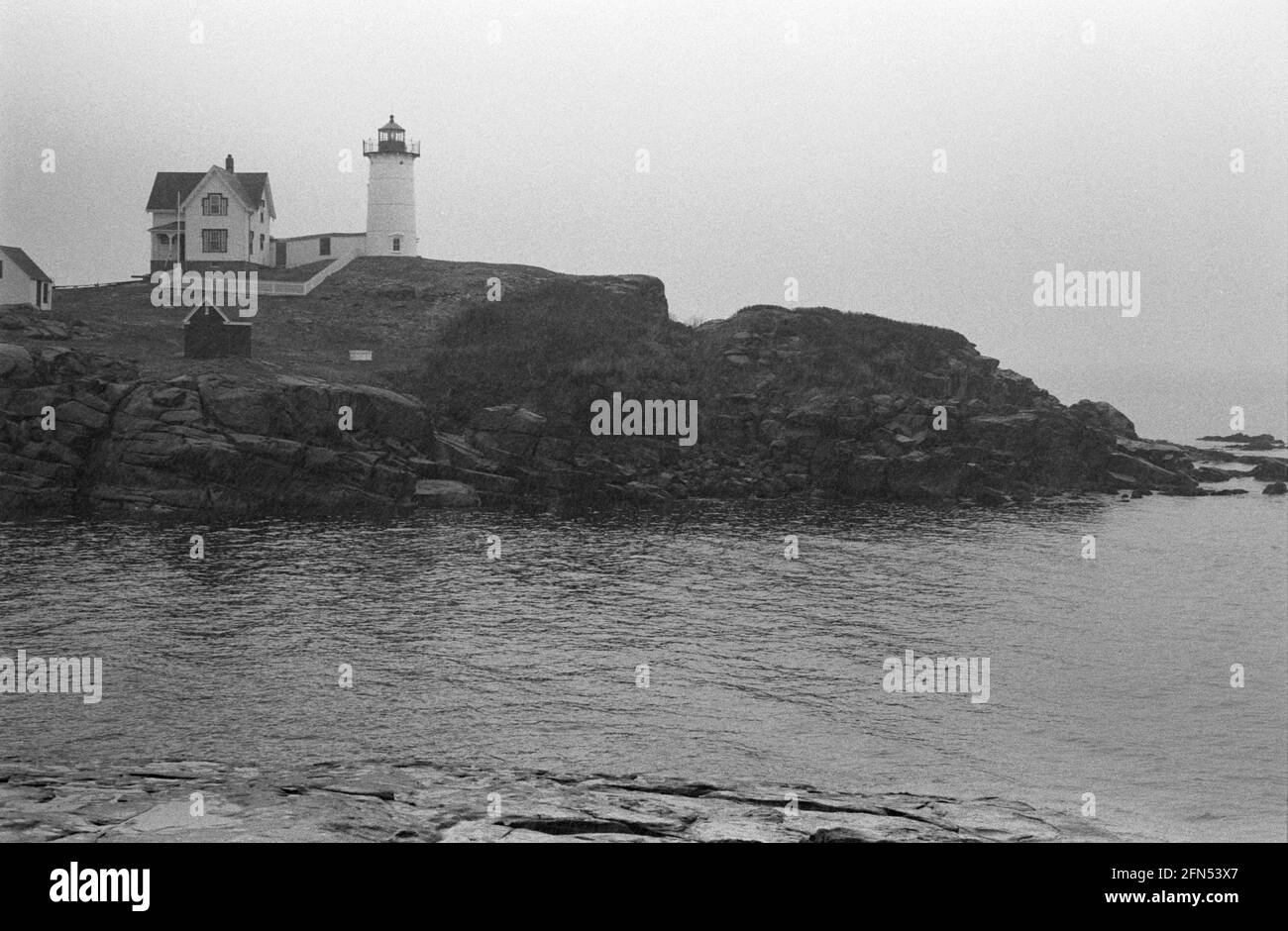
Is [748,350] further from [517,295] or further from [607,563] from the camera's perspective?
[607,563]

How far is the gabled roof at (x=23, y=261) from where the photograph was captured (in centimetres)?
7138

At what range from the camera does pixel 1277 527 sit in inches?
2442

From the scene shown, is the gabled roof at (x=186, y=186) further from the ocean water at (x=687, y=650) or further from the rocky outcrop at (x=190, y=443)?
the ocean water at (x=687, y=650)

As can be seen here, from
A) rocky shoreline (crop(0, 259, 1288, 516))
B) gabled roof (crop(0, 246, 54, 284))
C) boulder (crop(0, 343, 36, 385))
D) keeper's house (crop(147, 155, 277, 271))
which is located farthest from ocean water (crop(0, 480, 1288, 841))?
keeper's house (crop(147, 155, 277, 271))

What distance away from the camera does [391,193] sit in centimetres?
9588

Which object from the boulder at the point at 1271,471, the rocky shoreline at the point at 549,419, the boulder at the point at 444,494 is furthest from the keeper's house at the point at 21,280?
the boulder at the point at 1271,471

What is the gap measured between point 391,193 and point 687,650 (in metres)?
69.1

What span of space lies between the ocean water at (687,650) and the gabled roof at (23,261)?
27.7 metres

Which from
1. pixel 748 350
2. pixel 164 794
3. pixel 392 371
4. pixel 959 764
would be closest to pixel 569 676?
pixel 959 764

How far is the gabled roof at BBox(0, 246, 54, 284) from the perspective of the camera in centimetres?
7138

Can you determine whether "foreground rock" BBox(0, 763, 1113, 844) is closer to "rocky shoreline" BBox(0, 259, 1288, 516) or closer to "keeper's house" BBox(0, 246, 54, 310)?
"rocky shoreline" BBox(0, 259, 1288, 516)

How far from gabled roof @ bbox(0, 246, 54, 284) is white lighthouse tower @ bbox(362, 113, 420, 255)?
28.2 m

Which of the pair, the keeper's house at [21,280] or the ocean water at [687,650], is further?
the keeper's house at [21,280]
